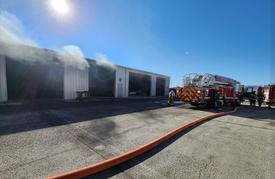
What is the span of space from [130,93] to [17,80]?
11.6 meters

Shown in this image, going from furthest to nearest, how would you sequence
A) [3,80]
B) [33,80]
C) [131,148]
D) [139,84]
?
1. [139,84]
2. [33,80]
3. [3,80]
4. [131,148]

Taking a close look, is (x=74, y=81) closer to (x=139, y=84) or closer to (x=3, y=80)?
(x=3, y=80)

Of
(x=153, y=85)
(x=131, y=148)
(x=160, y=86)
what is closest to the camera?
(x=131, y=148)

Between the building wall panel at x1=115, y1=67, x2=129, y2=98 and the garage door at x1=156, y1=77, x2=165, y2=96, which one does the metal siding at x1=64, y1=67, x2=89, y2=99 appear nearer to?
the building wall panel at x1=115, y1=67, x2=129, y2=98

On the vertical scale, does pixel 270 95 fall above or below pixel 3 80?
below

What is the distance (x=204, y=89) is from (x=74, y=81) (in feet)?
32.3

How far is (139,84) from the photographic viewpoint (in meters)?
20.6

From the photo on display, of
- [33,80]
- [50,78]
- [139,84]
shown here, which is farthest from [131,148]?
[139,84]

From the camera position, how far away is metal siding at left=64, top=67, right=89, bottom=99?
39.0 feet

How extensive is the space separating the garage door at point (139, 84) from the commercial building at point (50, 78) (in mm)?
2378

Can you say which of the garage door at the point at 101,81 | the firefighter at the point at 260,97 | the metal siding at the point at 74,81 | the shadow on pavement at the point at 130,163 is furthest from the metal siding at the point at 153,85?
the shadow on pavement at the point at 130,163

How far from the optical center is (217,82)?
34.4 feet

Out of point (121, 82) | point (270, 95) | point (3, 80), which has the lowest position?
point (270, 95)

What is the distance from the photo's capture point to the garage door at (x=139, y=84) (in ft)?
62.4
